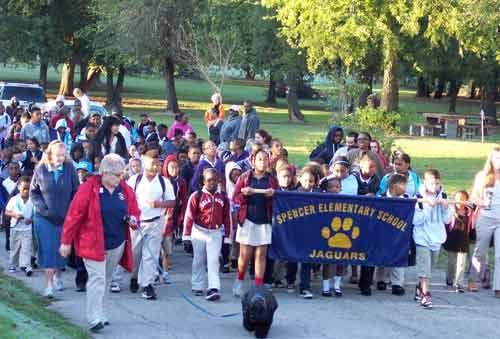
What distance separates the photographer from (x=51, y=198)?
414 inches

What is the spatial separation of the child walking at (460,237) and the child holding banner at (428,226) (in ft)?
2.06

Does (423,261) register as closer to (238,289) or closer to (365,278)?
(365,278)

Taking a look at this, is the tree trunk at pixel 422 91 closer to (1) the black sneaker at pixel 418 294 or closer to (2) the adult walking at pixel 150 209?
(1) the black sneaker at pixel 418 294

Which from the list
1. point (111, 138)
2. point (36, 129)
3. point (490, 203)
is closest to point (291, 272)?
point (490, 203)

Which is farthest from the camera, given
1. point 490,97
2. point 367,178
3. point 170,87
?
point 490,97

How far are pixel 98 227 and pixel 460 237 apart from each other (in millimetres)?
5001

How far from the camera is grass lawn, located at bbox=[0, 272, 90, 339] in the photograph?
8.30 metres

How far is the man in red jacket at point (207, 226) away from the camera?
1097cm

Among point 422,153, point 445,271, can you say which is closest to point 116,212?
point 445,271

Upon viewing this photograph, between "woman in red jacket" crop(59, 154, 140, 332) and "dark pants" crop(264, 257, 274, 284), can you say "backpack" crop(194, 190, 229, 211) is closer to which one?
"dark pants" crop(264, 257, 274, 284)

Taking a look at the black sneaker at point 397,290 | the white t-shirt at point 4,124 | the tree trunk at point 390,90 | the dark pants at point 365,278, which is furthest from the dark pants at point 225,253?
the tree trunk at point 390,90

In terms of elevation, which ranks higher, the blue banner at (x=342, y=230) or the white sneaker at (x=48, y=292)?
the blue banner at (x=342, y=230)

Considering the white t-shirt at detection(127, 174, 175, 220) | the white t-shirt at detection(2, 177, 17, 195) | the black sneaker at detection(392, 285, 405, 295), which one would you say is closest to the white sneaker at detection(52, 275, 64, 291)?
the white t-shirt at detection(127, 174, 175, 220)

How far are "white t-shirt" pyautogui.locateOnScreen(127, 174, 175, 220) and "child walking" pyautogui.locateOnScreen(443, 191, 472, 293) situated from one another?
11.8 ft
